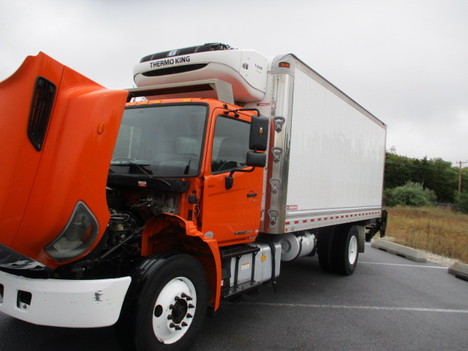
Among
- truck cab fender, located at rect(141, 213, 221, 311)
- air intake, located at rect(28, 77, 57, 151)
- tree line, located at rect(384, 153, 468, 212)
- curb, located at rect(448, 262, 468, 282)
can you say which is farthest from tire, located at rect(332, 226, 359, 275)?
tree line, located at rect(384, 153, 468, 212)

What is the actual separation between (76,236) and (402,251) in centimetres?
1050

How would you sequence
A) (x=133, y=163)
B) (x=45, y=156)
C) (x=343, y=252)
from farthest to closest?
(x=343, y=252), (x=133, y=163), (x=45, y=156)

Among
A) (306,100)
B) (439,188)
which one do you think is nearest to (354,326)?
(306,100)

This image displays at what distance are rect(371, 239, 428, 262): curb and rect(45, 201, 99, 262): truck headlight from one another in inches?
389

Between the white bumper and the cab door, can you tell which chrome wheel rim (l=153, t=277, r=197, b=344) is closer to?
the white bumper

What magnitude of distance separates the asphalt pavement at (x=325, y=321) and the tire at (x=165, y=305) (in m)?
0.61

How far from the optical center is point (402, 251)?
11.0 metres

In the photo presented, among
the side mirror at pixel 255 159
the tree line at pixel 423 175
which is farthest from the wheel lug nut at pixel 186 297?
the tree line at pixel 423 175

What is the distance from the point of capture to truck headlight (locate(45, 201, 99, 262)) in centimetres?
261

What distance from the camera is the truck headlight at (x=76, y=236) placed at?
2607mm

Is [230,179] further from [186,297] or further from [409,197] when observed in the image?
[409,197]

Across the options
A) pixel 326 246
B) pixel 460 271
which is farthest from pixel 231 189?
pixel 460 271

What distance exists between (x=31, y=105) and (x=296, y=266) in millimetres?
6763

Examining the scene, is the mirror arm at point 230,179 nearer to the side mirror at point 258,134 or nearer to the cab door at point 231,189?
the cab door at point 231,189
